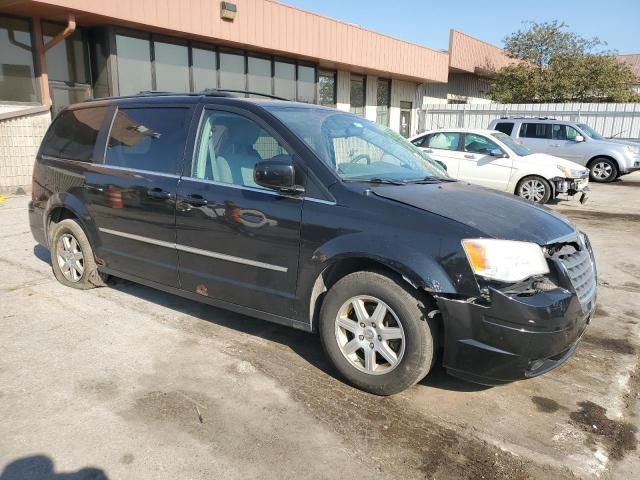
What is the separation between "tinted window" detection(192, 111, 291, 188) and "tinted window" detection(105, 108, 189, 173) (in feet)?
0.70

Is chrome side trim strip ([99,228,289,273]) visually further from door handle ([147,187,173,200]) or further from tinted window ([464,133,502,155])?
tinted window ([464,133,502,155])

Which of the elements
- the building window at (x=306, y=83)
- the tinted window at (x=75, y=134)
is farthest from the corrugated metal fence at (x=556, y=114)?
the tinted window at (x=75, y=134)

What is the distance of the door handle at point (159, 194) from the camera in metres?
3.97

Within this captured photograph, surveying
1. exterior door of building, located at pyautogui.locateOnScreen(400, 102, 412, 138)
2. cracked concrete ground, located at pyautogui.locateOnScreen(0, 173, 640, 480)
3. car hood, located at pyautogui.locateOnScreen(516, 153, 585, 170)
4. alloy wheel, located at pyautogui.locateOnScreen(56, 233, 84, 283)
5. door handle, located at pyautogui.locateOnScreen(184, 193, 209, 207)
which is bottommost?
cracked concrete ground, located at pyautogui.locateOnScreen(0, 173, 640, 480)

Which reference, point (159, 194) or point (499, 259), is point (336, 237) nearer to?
point (499, 259)

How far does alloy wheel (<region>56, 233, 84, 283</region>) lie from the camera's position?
503cm

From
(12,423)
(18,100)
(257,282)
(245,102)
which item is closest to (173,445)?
(12,423)

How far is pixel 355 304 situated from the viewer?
3186 millimetres

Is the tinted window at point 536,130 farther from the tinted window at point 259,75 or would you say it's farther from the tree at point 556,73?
the tree at point 556,73

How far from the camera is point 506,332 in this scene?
279 centimetres

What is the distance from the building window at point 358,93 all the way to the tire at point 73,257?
17.1m

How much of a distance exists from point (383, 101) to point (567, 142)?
9709 millimetres

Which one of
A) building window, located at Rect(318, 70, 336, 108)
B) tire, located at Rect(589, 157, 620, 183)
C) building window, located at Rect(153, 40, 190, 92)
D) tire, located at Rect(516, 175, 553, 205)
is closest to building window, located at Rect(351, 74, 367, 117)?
building window, located at Rect(318, 70, 336, 108)

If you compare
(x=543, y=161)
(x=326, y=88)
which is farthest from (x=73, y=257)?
(x=326, y=88)
